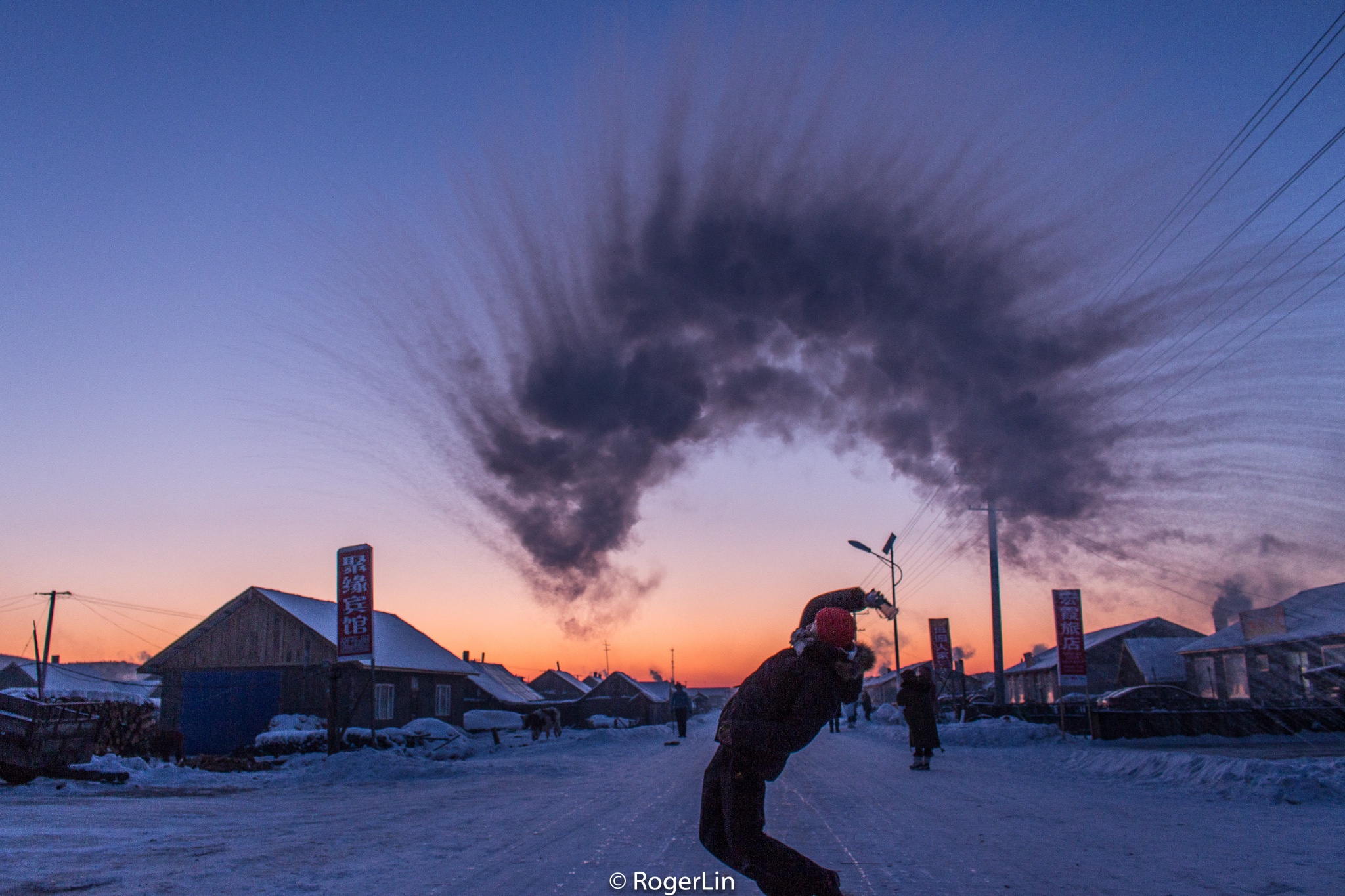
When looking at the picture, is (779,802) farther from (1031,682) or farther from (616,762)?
(1031,682)

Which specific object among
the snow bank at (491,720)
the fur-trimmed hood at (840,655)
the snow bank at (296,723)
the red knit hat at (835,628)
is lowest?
the snow bank at (491,720)

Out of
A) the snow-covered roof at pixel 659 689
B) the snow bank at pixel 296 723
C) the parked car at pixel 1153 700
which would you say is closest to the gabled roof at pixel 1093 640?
the parked car at pixel 1153 700

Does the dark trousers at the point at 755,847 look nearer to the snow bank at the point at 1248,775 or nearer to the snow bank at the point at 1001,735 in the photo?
the snow bank at the point at 1248,775

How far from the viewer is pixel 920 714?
1413 cm

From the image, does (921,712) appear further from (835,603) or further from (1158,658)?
(1158,658)

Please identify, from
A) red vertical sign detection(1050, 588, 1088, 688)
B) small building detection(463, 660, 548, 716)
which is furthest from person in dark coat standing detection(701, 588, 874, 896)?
small building detection(463, 660, 548, 716)

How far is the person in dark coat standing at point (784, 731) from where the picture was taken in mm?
4031

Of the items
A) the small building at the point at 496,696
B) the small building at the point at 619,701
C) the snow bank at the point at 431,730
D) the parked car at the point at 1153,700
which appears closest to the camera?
the parked car at the point at 1153,700

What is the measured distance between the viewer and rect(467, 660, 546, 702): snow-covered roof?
46312mm

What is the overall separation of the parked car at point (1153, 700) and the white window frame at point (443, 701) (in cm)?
2850

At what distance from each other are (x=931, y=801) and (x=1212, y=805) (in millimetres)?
3097

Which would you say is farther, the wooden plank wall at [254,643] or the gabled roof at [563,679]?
the gabled roof at [563,679]

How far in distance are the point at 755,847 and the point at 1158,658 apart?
5628 cm

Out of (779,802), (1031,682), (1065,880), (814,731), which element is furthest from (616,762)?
(1031,682)
